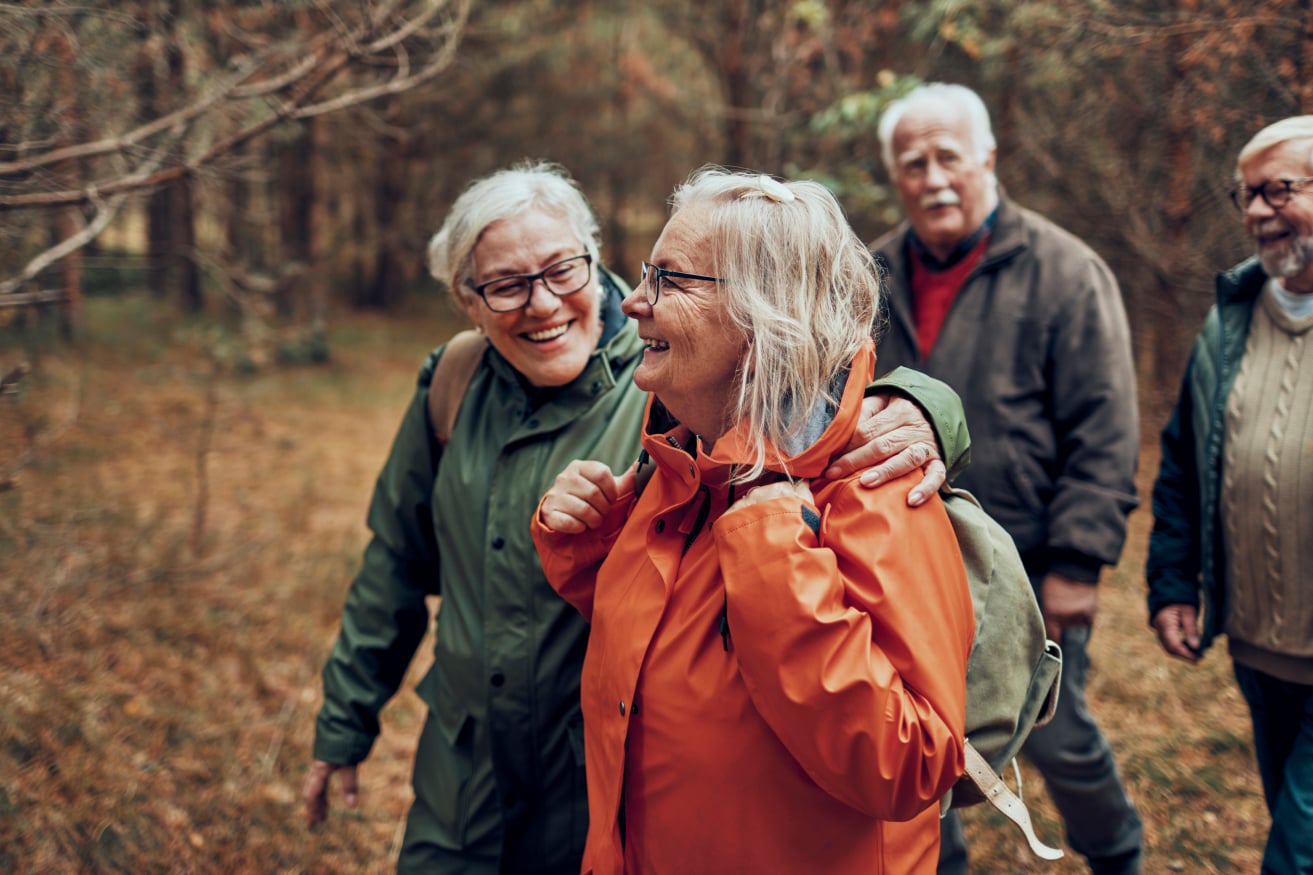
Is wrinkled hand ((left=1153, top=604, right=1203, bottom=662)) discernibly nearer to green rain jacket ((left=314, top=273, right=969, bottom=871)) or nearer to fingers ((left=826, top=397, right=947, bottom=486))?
fingers ((left=826, top=397, right=947, bottom=486))

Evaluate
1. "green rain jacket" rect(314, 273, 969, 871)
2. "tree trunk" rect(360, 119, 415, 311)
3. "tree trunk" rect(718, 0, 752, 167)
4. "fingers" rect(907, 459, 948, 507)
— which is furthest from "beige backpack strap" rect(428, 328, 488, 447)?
"tree trunk" rect(360, 119, 415, 311)

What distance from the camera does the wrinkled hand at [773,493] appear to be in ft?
4.91

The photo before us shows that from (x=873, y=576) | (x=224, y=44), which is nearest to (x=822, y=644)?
(x=873, y=576)

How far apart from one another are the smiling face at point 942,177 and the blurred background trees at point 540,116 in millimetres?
1495

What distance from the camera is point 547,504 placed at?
6.15ft

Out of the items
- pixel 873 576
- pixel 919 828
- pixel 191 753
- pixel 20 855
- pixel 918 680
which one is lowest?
pixel 191 753

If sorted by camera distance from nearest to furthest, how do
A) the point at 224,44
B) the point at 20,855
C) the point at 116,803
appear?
the point at 20,855 < the point at 116,803 < the point at 224,44

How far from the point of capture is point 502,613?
218 cm

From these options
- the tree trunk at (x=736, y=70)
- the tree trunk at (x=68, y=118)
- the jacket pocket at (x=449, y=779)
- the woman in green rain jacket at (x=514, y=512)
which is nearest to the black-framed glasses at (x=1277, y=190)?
the woman in green rain jacket at (x=514, y=512)

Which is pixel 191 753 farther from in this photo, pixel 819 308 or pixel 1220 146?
Result: pixel 1220 146

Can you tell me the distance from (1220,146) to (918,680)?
19.6 feet

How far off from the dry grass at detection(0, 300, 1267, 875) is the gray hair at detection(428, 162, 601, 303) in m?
1.64

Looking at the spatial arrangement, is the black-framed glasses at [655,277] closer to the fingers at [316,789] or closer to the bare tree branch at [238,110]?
the fingers at [316,789]

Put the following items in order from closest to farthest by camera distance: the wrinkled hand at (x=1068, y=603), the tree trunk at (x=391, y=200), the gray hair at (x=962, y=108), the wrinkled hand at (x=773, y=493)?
1. the wrinkled hand at (x=773, y=493)
2. the wrinkled hand at (x=1068, y=603)
3. the gray hair at (x=962, y=108)
4. the tree trunk at (x=391, y=200)
